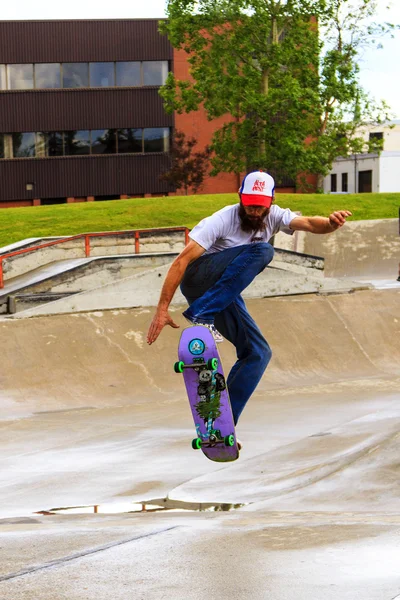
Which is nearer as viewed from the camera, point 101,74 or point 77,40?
point 77,40

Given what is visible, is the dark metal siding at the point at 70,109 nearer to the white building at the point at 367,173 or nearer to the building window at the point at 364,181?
the white building at the point at 367,173

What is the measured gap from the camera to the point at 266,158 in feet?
115

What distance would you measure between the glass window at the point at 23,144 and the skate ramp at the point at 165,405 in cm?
3119

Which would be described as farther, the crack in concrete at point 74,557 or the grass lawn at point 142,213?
the grass lawn at point 142,213

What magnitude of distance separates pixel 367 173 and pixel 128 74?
2004cm

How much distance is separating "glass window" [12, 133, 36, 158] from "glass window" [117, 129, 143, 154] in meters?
4.38

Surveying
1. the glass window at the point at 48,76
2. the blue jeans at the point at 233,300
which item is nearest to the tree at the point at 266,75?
the glass window at the point at 48,76

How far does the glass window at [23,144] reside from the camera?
1807 inches

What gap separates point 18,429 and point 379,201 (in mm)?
21264

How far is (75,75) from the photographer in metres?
45.5

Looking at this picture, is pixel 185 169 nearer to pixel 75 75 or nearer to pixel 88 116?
pixel 88 116

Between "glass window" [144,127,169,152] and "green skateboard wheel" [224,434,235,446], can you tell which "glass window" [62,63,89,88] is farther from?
"green skateboard wheel" [224,434,235,446]

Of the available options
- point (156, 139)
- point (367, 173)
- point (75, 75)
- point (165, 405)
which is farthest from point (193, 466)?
point (367, 173)

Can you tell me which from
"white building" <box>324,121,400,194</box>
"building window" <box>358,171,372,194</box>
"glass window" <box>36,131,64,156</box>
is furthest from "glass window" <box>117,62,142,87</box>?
"building window" <box>358,171,372,194</box>
